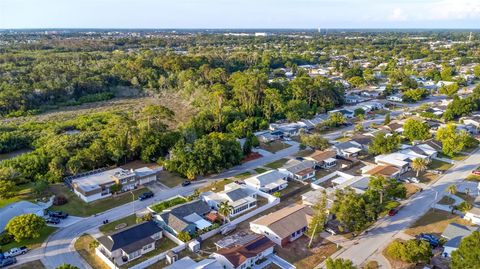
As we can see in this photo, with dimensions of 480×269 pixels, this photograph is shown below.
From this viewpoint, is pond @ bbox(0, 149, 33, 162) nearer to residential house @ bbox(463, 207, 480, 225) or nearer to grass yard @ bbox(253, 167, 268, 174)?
grass yard @ bbox(253, 167, 268, 174)

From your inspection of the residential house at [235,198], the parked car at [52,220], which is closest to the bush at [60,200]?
the parked car at [52,220]

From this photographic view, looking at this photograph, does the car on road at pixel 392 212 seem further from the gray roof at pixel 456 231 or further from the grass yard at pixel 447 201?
the grass yard at pixel 447 201

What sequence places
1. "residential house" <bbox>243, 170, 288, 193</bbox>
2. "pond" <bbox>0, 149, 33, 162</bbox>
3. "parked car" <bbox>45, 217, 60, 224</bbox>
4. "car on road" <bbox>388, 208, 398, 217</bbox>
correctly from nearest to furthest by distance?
"parked car" <bbox>45, 217, 60, 224</bbox> → "car on road" <bbox>388, 208, 398, 217</bbox> → "residential house" <bbox>243, 170, 288, 193</bbox> → "pond" <bbox>0, 149, 33, 162</bbox>

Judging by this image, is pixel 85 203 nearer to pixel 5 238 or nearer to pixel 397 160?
pixel 5 238

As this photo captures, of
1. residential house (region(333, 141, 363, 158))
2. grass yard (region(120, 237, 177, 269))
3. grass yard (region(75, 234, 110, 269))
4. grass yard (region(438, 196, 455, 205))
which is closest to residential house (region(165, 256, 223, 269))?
grass yard (region(120, 237, 177, 269))

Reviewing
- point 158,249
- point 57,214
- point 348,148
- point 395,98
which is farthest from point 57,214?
point 395,98
